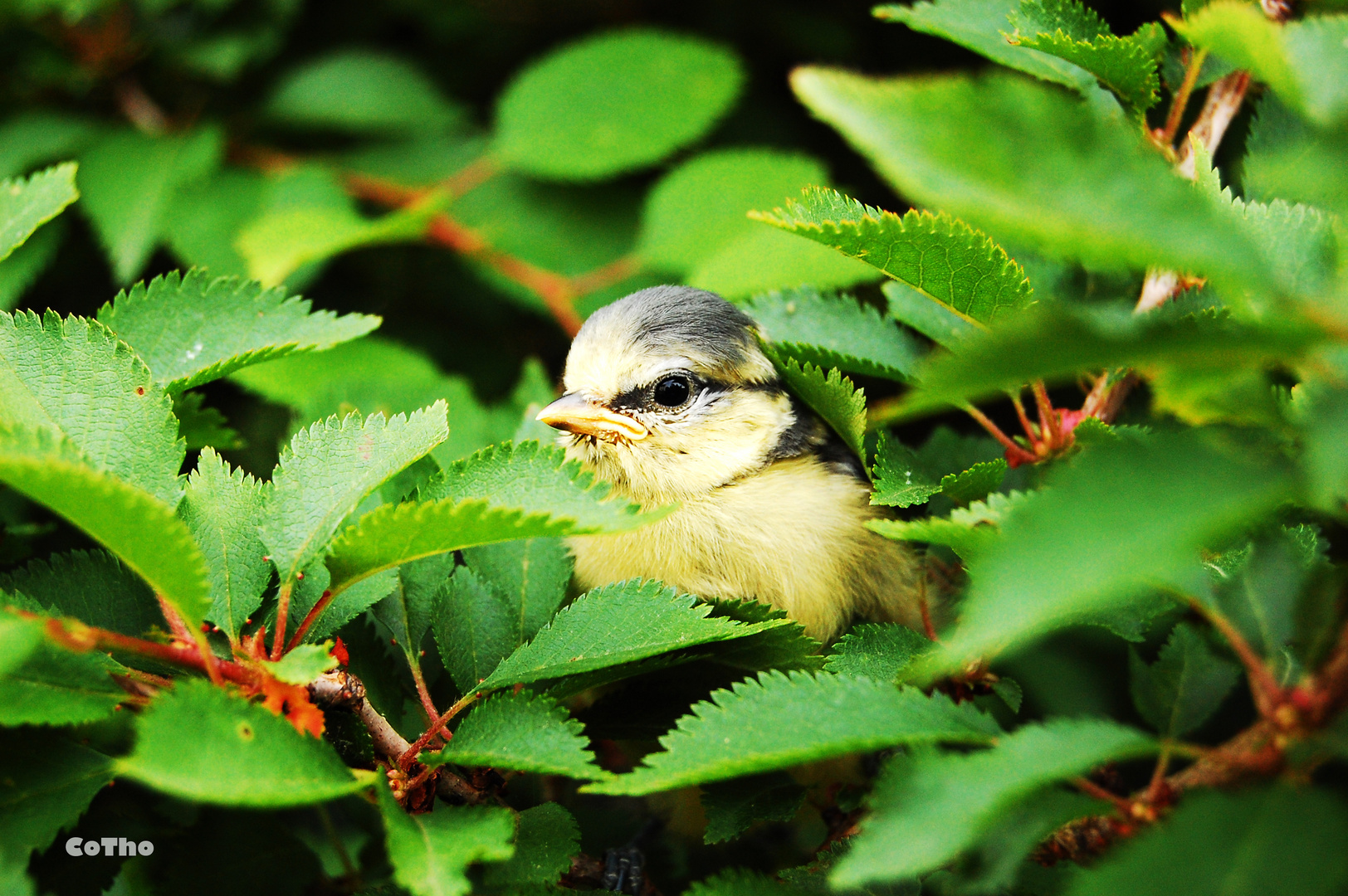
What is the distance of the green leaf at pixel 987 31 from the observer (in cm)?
135

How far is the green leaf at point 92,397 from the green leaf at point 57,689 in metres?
0.20

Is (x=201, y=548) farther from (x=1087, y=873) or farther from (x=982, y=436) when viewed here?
(x=982, y=436)

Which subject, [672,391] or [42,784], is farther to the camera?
[672,391]

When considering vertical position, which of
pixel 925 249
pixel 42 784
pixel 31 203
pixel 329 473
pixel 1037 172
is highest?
pixel 1037 172

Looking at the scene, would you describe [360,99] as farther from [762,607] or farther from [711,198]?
[762,607]

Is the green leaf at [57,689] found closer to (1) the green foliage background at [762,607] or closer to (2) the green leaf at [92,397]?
(1) the green foliage background at [762,607]

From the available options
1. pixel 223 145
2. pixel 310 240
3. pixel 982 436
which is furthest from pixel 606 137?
pixel 982 436

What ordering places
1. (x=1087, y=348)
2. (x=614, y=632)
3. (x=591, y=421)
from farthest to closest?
(x=591, y=421) < (x=614, y=632) < (x=1087, y=348)

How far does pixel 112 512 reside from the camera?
79 centimetres

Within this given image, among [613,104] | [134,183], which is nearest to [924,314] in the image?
[613,104]

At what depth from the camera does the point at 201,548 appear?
1.05m

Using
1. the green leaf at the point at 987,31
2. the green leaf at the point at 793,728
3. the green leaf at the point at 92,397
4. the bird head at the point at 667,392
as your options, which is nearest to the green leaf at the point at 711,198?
the bird head at the point at 667,392

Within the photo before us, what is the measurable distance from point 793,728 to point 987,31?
3.42 ft

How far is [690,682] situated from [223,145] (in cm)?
207
